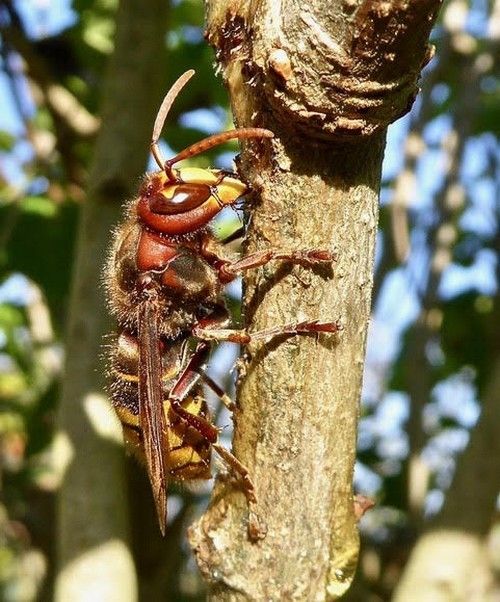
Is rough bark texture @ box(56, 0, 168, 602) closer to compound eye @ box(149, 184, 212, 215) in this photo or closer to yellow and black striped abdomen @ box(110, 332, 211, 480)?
yellow and black striped abdomen @ box(110, 332, 211, 480)

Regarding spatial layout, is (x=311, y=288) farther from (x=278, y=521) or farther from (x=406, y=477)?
(x=406, y=477)

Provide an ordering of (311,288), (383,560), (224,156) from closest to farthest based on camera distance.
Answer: (311,288)
(224,156)
(383,560)

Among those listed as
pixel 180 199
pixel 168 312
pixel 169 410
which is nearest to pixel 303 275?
pixel 180 199

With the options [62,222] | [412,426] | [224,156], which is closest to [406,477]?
[412,426]

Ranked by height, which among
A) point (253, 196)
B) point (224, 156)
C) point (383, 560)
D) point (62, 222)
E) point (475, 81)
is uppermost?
point (475, 81)

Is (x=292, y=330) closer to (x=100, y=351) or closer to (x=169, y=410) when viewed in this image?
(x=169, y=410)

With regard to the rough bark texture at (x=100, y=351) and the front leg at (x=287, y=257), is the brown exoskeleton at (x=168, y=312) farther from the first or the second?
the rough bark texture at (x=100, y=351)

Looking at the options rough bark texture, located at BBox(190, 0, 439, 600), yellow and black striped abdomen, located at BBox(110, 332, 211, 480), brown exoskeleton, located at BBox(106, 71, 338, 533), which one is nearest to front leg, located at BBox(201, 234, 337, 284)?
rough bark texture, located at BBox(190, 0, 439, 600)
